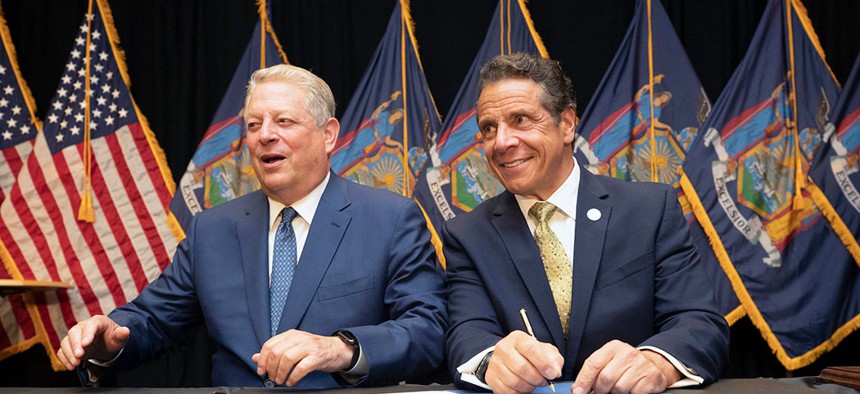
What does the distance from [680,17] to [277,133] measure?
9.56 ft

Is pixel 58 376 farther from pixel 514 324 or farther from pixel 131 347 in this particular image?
pixel 514 324

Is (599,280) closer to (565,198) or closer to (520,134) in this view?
(565,198)

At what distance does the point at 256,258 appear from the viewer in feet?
6.93

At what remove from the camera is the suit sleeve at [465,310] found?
1.64 meters

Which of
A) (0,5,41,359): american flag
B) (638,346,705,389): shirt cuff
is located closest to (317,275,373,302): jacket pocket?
(638,346,705,389): shirt cuff

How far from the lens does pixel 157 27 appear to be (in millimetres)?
4477

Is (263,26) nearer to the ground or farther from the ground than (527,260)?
farther from the ground

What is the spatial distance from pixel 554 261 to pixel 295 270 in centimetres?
68

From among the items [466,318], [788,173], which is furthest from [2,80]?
[788,173]

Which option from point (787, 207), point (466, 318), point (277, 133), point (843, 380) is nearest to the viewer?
point (843, 380)

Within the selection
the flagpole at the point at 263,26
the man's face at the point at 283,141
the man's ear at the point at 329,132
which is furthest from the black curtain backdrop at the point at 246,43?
the man's face at the point at 283,141

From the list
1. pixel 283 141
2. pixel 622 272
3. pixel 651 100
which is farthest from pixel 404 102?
pixel 622 272

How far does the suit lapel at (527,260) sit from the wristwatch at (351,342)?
18.0 inches

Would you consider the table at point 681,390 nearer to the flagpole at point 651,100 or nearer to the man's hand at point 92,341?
the man's hand at point 92,341
